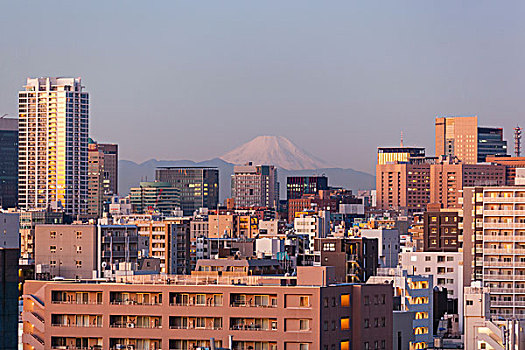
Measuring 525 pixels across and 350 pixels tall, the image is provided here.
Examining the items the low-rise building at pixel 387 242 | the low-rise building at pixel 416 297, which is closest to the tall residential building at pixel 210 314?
the low-rise building at pixel 416 297

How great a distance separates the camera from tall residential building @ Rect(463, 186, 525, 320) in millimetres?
97000

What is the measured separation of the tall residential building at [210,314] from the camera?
61719 mm

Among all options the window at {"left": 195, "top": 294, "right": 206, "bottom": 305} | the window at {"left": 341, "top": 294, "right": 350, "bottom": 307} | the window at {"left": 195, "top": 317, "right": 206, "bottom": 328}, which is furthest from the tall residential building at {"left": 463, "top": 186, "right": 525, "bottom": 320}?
the window at {"left": 195, "top": 317, "right": 206, "bottom": 328}

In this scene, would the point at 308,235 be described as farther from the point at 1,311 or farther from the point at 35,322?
the point at 1,311

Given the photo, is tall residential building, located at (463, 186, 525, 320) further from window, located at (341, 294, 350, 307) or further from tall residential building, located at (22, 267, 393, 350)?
window, located at (341, 294, 350, 307)

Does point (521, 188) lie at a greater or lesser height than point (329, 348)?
greater

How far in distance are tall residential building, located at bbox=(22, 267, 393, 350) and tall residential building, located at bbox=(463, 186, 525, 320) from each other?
108 ft

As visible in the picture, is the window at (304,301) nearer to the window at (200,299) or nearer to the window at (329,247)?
the window at (200,299)

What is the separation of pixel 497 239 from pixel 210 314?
40599mm

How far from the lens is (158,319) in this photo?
2490 inches

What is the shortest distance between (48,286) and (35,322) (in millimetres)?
1898

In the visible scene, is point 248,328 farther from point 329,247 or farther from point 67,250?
point 329,247

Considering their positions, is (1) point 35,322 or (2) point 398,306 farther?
(2) point 398,306

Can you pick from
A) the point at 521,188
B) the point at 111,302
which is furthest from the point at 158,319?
the point at 521,188
